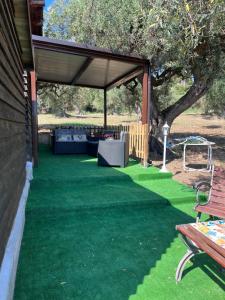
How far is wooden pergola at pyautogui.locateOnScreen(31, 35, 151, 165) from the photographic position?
6461 millimetres

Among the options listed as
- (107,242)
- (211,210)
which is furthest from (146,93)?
(107,242)

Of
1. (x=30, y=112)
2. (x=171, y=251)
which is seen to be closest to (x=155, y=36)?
(x=30, y=112)

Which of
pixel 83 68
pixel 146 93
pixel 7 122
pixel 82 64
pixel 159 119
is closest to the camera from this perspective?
pixel 7 122

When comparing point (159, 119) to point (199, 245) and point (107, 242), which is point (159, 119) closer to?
point (107, 242)

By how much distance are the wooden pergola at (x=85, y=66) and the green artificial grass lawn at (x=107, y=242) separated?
2.10 meters

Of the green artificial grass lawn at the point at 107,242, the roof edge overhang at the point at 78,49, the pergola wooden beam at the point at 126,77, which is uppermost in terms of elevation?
the roof edge overhang at the point at 78,49

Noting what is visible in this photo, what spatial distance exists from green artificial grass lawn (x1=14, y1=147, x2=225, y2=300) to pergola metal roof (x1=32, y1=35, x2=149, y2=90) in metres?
2.75

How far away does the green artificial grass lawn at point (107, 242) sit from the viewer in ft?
8.78

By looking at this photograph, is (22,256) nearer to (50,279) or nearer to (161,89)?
(50,279)

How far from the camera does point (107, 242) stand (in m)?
3.60

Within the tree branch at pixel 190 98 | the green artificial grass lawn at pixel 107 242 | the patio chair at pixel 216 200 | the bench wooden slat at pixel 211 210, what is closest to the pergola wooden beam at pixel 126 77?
the tree branch at pixel 190 98

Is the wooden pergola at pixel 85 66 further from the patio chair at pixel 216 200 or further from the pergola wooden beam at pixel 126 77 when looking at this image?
the patio chair at pixel 216 200

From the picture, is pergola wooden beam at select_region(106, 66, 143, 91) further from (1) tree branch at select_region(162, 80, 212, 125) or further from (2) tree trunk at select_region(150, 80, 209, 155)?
(1) tree branch at select_region(162, 80, 212, 125)

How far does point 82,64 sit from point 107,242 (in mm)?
5956
